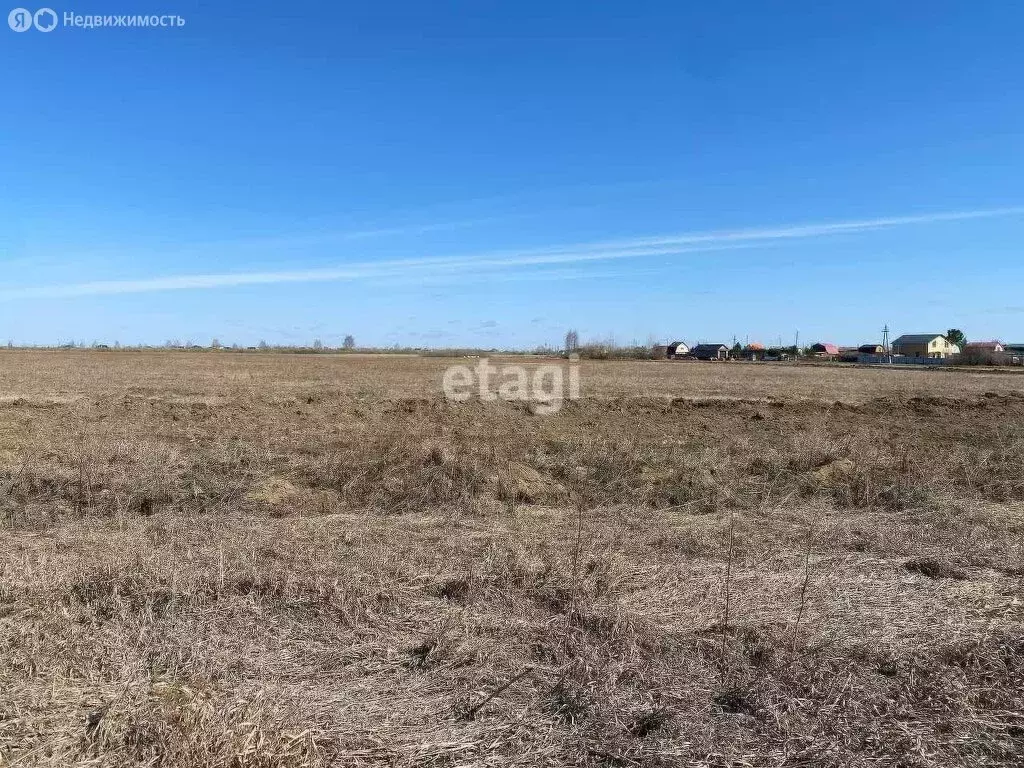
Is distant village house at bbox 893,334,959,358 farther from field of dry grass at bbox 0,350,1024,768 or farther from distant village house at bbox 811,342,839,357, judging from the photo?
field of dry grass at bbox 0,350,1024,768

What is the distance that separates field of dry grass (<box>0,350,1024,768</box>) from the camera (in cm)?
372

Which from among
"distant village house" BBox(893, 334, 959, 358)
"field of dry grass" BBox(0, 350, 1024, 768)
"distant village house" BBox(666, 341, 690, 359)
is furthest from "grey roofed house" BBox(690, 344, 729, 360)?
"field of dry grass" BBox(0, 350, 1024, 768)

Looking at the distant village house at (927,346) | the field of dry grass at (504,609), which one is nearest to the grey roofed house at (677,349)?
the distant village house at (927,346)

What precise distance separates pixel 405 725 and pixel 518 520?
17.0 feet

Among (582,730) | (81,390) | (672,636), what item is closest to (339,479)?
(672,636)

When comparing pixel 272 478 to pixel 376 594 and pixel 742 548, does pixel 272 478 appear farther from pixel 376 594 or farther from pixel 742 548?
pixel 742 548

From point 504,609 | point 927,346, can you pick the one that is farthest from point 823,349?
point 504,609

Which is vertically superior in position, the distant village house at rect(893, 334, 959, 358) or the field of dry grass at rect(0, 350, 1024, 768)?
the distant village house at rect(893, 334, 959, 358)

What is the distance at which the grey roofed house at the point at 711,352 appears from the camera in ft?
444

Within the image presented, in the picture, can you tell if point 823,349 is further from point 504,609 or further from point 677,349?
point 504,609

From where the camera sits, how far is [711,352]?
455ft

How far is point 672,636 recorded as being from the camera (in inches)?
201

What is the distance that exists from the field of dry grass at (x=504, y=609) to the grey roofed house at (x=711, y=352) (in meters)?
127

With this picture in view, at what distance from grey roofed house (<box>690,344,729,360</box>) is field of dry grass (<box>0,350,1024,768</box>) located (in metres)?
127
